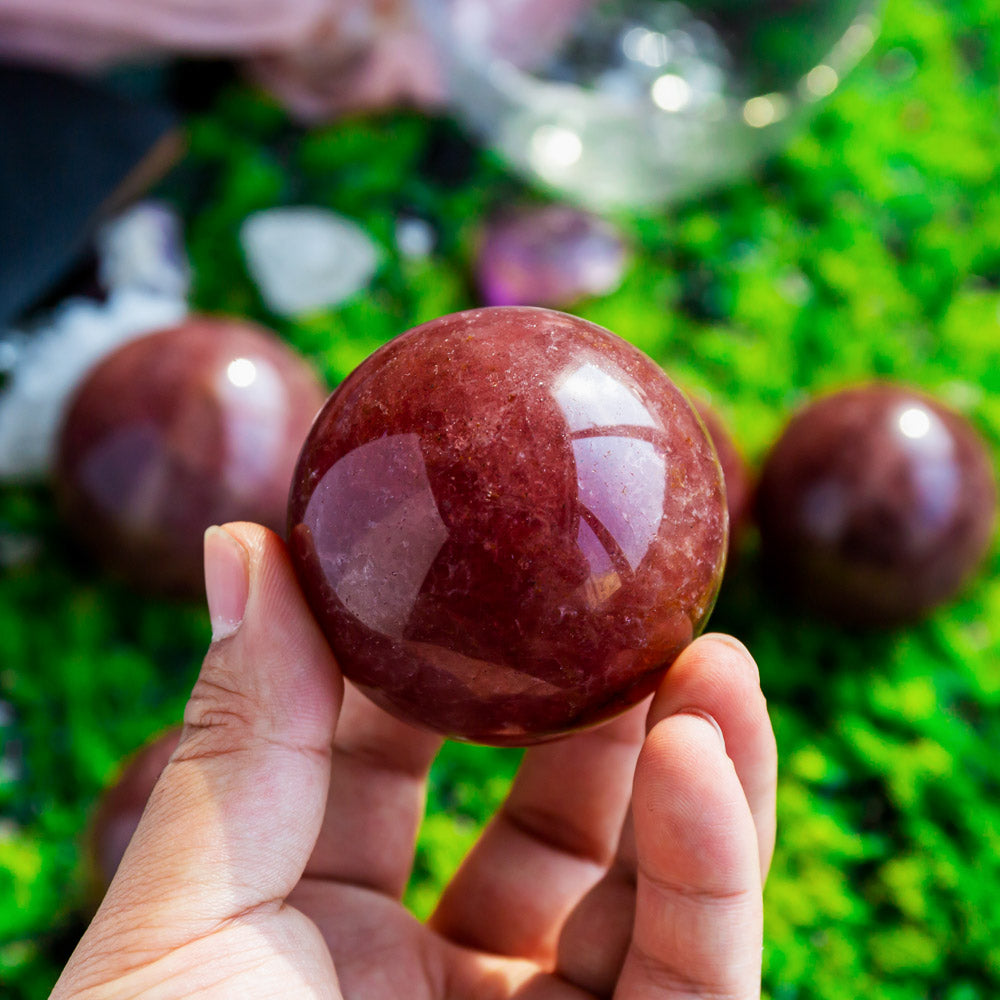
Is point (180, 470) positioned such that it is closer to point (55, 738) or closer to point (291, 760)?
point (55, 738)

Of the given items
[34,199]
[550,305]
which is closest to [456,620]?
[550,305]

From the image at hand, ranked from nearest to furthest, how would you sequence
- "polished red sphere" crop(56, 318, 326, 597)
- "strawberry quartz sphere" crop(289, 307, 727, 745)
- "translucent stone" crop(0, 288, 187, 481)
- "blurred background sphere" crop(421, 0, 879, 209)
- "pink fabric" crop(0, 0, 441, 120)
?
"strawberry quartz sphere" crop(289, 307, 727, 745) < "polished red sphere" crop(56, 318, 326, 597) < "translucent stone" crop(0, 288, 187, 481) < "pink fabric" crop(0, 0, 441, 120) < "blurred background sphere" crop(421, 0, 879, 209)

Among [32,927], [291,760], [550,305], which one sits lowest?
[32,927]

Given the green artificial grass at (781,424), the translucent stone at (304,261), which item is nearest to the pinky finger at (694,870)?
the green artificial grass at (781,424)

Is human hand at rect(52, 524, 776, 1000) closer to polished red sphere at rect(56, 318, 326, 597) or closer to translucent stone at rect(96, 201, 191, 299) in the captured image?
polished red sphere at rect(56, 318, 326, 597)

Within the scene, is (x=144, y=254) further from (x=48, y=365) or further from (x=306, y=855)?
(x=306, y=855)

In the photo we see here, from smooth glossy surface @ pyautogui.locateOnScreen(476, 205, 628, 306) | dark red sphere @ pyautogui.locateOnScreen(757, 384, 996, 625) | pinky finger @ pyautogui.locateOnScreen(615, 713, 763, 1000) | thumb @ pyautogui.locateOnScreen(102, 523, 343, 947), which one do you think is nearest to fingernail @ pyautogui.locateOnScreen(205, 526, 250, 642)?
thumb @ pyautogui.locateOnScreen(102, 523, 343, 947)

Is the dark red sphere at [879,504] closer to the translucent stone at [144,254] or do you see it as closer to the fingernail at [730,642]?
the fingernail at [730,642]
